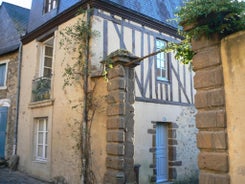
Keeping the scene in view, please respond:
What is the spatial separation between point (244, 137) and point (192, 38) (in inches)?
53.6

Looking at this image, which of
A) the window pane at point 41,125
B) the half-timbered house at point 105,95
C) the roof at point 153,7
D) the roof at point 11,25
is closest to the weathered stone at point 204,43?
the half-timbered house at point 105,95

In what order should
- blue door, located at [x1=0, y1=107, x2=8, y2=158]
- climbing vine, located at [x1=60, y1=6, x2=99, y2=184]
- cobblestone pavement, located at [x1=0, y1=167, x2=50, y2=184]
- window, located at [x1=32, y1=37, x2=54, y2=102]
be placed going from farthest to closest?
blue door, located at [x1=0, y1=107, x2=8, y2=158] → window, located at [x1=32, y1=37, x2=54, y2=102] → cobblestone pavement, located at [x1=0, y1=167, x2=50, y2=184] → climbing vine, located at [x1=60, y1=6, x2=99, y2=184]

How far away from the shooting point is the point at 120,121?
5.28m

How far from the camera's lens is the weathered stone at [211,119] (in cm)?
314

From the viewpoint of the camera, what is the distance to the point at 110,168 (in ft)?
17.6

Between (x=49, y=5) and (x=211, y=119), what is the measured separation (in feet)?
25.1

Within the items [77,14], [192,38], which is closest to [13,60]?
[77,14]

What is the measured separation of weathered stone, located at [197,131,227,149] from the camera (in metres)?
3.11

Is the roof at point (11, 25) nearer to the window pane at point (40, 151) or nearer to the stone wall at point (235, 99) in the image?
the window pane at point (40, 151)

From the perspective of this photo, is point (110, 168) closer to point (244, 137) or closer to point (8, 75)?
point (244, 137)

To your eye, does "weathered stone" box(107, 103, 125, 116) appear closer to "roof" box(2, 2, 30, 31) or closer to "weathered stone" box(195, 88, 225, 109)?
"weathered stone" box(195, 88, 225, 109)

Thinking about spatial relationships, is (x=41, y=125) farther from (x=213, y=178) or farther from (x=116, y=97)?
(x=213, y=178)

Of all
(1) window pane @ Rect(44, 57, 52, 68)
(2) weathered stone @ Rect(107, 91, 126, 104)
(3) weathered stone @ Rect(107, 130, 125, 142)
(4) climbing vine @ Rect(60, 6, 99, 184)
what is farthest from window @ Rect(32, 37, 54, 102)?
(3) weathered stone @ Rect(107, 130, 125, 142)

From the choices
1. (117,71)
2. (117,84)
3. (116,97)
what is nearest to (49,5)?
(117,71)
